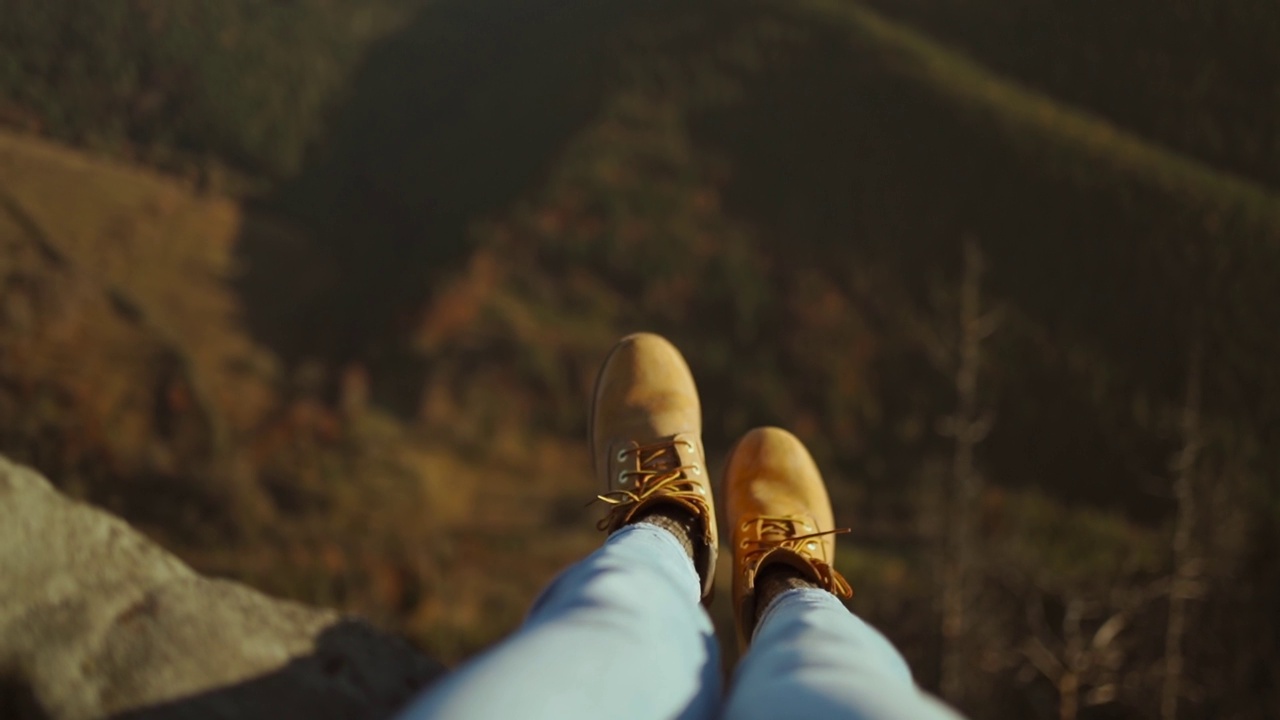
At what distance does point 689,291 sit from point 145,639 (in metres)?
3.45

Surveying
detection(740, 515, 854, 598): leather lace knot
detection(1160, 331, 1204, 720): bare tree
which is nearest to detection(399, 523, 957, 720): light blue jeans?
detection(740, 515, 854, 598): leather lace knot

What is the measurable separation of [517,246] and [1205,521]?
3.05 meters

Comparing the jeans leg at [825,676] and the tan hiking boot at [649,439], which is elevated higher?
the jeans leg at [825,676]

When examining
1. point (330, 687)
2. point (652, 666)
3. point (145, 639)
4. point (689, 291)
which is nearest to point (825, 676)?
point (652, 666)

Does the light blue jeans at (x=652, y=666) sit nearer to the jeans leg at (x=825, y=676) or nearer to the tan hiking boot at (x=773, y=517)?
the jeans leg at (x=825, y=676)

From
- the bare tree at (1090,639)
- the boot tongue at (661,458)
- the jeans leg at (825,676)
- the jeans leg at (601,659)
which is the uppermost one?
the jeans leg at (825,676)

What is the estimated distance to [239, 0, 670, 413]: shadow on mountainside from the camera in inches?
152

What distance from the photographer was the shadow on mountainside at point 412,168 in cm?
387

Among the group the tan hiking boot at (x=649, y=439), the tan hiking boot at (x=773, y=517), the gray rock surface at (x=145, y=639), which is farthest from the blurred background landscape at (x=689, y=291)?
the gray rock surface at (x=145, y=639)

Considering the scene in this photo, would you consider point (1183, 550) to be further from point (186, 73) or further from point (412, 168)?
point (186, 73)

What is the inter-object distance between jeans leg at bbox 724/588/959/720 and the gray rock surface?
0.46m

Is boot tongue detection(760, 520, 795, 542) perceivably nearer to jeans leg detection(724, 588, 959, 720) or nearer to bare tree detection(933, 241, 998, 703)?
jeans leg detection(724, 588, 959, 720)

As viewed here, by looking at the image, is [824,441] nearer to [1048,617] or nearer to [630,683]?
[1048,617]

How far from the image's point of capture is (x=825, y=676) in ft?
2.00
